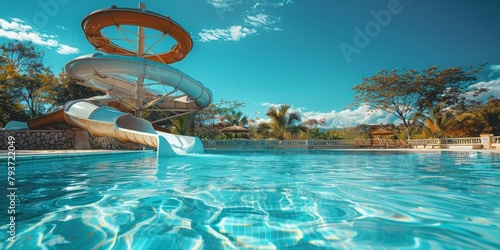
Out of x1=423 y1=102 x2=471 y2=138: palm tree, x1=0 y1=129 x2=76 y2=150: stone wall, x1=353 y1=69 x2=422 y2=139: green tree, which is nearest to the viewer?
x1=0 y1=129 x2=76 y2=150: stone wall

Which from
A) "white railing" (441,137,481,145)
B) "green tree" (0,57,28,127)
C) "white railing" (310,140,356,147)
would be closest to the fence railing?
"white railing" (310,140,356,147)

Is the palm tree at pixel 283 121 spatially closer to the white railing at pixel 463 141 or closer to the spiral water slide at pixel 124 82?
the spiral water slide at pixel 124 82

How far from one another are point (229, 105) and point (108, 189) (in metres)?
25.1

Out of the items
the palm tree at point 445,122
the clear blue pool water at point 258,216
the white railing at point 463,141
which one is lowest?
the clear blue pool water at point 258,216

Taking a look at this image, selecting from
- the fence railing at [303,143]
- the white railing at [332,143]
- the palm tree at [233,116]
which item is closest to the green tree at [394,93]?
the fence railing at [303,143]

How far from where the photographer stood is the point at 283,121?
2367 cm

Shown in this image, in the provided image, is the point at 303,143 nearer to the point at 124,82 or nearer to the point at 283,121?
the point at 283,121

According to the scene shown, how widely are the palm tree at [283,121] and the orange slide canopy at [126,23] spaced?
399 inches

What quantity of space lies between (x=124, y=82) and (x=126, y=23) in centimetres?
395

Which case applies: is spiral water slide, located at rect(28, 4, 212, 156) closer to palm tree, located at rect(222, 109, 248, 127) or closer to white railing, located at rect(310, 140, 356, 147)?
Result: white railing, located at rect(310, 140, 356, 147)

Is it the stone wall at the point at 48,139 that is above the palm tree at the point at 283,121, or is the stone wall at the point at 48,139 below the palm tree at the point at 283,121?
below

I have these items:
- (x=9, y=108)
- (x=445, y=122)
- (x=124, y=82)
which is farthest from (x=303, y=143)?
(x=9, y=108)

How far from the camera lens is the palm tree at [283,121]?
77.0 ft

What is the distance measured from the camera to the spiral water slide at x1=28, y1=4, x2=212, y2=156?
1112 centimetres
